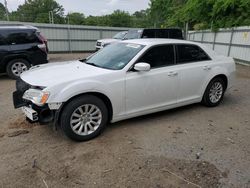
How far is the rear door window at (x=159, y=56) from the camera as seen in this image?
14.8 feet

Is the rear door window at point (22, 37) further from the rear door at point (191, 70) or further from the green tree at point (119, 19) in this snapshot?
the green tree at point (119, 19)

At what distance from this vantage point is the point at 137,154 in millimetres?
3551

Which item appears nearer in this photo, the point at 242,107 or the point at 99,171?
the point at 99,171

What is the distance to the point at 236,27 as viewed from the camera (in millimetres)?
13562

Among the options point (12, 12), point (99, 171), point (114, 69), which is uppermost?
point (12, 12)

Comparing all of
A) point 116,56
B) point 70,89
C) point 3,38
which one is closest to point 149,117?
point 116,56

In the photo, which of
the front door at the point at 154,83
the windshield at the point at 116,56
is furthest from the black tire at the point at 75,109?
the windshield at the point at 116,56

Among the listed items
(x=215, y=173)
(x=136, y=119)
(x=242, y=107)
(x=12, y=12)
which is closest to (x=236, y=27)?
(x=242, y=107)

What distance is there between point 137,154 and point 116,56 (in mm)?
1974

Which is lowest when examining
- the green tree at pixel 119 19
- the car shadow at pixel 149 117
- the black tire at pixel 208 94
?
the car shadow at pixel 149 117

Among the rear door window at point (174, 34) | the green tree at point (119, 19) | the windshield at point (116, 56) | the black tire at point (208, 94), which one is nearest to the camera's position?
the windshield at point (116, 56)

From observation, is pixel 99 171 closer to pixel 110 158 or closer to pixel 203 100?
pixel 110 158

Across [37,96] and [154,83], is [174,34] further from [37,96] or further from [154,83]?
[37,96]

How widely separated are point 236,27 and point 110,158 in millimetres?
12919
